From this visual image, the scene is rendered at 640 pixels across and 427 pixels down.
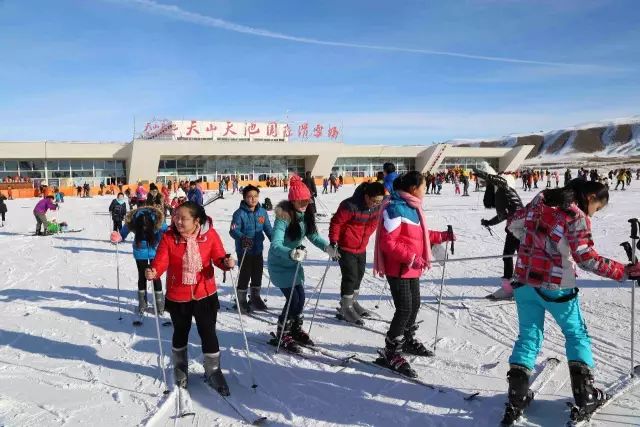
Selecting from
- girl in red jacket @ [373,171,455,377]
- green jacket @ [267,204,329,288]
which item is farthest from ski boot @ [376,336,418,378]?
green jacket @ [267,204,329,288]

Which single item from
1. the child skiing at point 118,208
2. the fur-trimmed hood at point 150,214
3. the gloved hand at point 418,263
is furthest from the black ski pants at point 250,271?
the child skiing at point 118,208

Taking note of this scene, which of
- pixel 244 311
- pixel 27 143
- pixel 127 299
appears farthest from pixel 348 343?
pixel 27 143

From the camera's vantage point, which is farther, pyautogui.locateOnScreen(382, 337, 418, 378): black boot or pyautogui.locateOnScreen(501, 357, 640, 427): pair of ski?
pyautogui.locateOnScreen(382, 337, 418, 378): black boot

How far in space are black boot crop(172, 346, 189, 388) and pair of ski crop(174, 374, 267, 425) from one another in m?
0.05

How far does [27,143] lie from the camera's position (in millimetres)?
37594

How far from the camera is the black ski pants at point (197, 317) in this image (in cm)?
372

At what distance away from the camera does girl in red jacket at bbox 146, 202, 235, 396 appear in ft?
11.9

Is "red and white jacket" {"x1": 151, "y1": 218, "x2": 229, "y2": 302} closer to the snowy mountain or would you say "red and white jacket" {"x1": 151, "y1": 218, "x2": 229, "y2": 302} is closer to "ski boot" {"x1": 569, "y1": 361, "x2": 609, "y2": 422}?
"ski boot" {"x1": 569, "y1": 361, "x2": 609, "y2": 422}

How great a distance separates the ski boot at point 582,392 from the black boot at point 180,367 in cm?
276

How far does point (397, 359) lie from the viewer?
4062mm

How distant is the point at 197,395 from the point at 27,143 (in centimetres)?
4039

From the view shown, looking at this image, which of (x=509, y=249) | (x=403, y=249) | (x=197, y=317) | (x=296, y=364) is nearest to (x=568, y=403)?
(x=403, y=249)

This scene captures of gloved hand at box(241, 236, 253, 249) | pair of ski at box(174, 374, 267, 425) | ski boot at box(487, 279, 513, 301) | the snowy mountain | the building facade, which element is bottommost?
pair of ski at box(174, 374, 267, 425)

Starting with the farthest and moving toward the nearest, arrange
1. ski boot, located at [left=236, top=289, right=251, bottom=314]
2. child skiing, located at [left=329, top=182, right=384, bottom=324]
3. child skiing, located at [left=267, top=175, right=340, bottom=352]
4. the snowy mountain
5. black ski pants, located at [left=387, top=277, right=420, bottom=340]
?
the snowy mountain
ski boot, located at [left=236, top=289, right=251, bottom=314]
child skiing, located at [left=329, top=182, right=384, bottom=324]
child skiing, located at [left=267, top=175, right=340, bottom=352]
black ski pants, located at [left=387, top=277, right=420, bottom=340]
